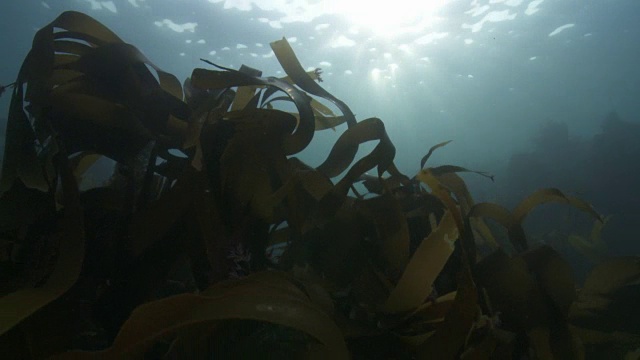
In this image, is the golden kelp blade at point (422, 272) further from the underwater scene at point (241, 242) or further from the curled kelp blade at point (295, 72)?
the curled kelp blade at point (295, 72)

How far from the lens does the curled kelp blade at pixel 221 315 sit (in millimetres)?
629

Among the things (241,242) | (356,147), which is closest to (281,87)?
(356,147)

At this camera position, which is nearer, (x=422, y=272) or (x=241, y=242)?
(x=422, y=272)

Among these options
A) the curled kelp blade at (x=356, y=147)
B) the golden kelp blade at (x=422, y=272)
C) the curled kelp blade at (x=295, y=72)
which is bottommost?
the golden kelp blade at (x=422, y=272)

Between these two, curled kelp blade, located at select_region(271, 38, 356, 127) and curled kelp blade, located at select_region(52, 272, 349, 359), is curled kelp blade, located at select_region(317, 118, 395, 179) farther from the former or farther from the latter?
curled kelp blade, located at select_region(52, 272, 349, 359)

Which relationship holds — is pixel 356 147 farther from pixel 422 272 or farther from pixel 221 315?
pixel 221 315

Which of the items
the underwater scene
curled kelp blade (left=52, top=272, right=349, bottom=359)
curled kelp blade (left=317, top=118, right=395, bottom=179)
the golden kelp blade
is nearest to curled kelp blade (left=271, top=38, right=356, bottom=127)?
the underwater scene

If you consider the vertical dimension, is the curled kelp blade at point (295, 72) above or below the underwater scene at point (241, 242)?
above

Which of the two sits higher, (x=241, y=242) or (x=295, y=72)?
(x=295, y=72)

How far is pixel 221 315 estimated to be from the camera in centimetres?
64

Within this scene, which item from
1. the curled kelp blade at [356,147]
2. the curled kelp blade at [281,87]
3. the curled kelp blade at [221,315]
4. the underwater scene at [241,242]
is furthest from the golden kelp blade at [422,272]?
the curled kelp blade at [281,87]

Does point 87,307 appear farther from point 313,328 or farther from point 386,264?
point 386,264

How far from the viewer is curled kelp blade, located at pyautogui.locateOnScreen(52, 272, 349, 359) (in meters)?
0.63

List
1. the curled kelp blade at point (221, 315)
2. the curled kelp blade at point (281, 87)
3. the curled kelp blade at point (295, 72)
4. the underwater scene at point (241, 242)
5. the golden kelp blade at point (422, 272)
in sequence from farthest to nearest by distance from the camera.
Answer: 1. the curled kelp blade at point (295, 72)
2. the curled kelp blade at point (281, 87)
3. the golden kelp blade at point (422, 272)
4. the underwater scene at point (241, 242)
5. the curled kelp blade at point (221, 315)
